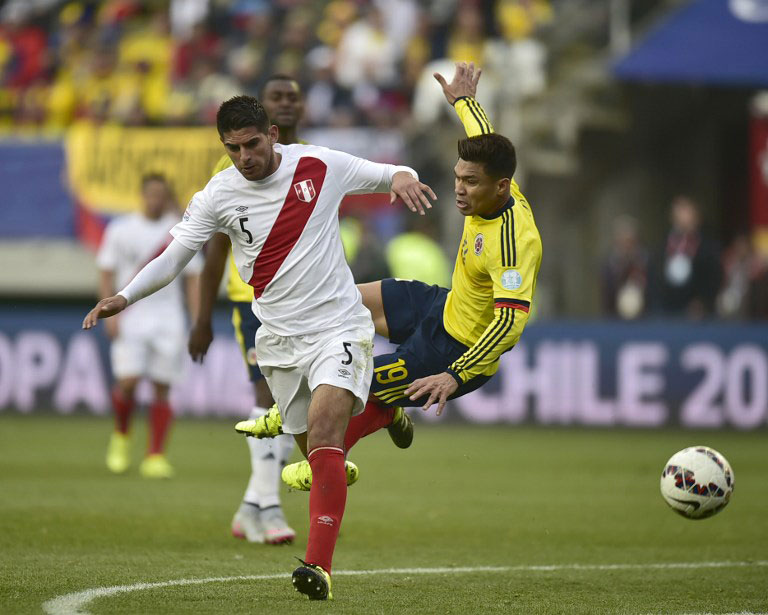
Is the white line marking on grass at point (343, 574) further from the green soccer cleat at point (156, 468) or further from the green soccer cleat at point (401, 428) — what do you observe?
the green soccer cleat at point (156, 468)

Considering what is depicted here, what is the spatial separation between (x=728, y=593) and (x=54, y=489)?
18.7 ft

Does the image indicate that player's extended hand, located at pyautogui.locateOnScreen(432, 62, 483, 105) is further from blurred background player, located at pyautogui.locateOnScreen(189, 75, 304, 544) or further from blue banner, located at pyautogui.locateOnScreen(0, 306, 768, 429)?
blue banner, located at pyautogui.locateOnScreen(0, 306, 768, 429)

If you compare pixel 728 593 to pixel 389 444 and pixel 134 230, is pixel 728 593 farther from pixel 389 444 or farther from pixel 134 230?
pixel 389 444

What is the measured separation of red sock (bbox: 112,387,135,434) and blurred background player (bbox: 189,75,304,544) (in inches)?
152

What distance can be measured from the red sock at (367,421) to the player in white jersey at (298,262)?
1.10 ft

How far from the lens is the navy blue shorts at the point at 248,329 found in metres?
8.45

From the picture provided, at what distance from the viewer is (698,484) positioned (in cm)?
762

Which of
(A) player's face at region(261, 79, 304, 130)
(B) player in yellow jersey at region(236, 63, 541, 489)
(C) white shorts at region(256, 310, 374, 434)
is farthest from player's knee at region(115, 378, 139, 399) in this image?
(C) white shorts at region(256, 310, 374, 434)

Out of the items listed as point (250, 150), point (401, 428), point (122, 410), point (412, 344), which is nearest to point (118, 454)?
point (122, 410)

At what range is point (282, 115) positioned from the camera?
841cm

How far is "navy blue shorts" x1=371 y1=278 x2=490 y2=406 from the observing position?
734 centimetres

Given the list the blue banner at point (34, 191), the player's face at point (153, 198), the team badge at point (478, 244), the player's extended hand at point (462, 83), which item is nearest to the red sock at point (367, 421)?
the team badge at point (478, 244)

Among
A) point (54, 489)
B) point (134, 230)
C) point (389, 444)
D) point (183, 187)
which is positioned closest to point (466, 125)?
point (54, 489)

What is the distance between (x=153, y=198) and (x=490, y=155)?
20.1 feet
